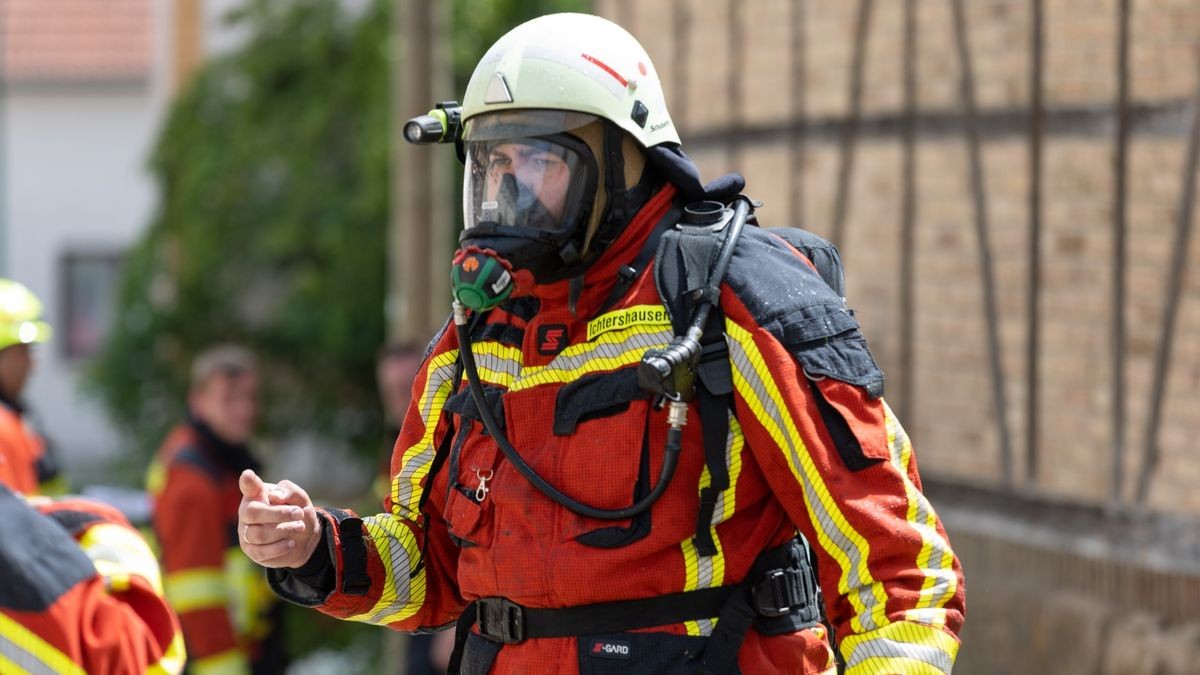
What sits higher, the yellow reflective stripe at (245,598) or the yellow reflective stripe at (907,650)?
the yellow reflective stripe at (907,650)

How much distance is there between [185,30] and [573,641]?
54.1ft

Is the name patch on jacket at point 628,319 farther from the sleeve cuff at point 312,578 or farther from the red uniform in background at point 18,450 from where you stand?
the red uniform in background at point 18,450

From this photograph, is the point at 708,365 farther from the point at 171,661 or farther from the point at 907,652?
the point at 171,661

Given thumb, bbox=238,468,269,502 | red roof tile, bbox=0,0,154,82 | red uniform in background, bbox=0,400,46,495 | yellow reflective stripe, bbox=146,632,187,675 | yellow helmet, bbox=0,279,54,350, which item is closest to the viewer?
thumb, bbox=238,468,269,502

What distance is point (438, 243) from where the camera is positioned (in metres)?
9.13

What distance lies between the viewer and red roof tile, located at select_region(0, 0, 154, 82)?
2339 cm

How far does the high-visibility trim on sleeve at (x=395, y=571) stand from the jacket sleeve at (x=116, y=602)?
527 millimetres

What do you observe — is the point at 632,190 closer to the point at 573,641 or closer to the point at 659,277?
the point at 659,277

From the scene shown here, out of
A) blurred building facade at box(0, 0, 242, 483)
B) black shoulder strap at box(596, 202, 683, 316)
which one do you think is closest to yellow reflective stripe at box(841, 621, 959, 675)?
black shoulder strap at box(596, 202, 683, 316)

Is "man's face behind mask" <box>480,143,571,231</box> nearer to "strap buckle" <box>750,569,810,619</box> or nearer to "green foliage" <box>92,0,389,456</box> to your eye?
"strap buckle" <box>750,569,810,619</box>

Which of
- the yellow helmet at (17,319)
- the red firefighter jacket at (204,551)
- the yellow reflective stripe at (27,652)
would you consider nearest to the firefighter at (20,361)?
the yellow helmet at (17,319)

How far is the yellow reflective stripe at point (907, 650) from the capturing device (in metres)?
2.61

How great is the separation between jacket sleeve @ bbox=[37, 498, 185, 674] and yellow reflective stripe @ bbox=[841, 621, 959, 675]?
5.00 feet

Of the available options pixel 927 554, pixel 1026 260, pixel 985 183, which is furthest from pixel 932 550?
pixel 985 183
